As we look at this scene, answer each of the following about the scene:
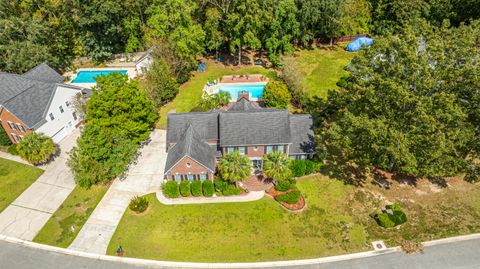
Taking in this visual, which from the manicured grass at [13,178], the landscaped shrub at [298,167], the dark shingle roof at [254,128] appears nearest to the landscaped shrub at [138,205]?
the dark shingle roof at [254,128]

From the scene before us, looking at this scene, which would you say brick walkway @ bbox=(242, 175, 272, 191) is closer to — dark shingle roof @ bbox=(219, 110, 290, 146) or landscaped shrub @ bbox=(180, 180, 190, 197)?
dark shingle roof @ bbox=(219, 110, 290, 146)

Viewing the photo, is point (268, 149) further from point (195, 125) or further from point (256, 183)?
point (195, 125)

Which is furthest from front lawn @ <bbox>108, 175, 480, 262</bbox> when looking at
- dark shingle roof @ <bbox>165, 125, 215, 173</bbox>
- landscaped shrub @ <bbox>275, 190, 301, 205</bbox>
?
dark shingle roof @ <bbox>165, 125, 215, 173</bbox>

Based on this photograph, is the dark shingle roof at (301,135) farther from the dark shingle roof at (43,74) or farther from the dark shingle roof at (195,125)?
the dark shingle roof at (43,74)

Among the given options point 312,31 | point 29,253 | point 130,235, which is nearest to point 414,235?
point 130,235

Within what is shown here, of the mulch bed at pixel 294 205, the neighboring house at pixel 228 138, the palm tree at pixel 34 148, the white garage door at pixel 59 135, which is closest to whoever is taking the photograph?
the mulch bed at pixel 294 205
